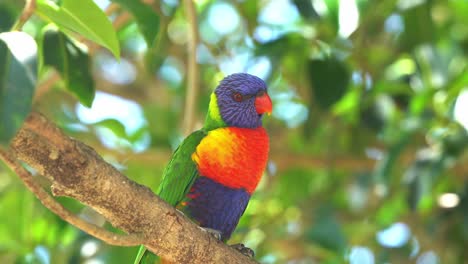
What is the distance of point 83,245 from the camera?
12.2 feet

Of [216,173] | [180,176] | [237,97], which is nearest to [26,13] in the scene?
[180,176]

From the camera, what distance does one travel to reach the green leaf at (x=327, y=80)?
3.79 metres

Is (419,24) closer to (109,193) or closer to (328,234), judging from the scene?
(328,234)

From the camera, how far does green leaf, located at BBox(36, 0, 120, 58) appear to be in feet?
7.30

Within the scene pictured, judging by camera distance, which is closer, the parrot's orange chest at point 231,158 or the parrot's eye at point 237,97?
the parrot's orange chest at point 231,158

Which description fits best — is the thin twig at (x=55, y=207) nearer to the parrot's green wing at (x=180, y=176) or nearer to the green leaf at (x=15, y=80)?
the green leaf at (x=15, y=80)

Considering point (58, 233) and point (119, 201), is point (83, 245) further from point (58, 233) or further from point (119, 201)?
point (119, 201)

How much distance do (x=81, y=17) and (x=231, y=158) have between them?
3.61 feet

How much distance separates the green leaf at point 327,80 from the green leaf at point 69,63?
1.50m

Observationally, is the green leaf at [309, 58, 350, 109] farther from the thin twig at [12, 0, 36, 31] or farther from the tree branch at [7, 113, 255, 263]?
the thin twig at [12, 0, 36, 31]

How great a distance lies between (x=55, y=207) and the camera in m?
2.00

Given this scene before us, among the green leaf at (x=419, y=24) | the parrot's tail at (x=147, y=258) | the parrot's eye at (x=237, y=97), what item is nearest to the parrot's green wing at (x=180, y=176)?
the parrot's tail at (x=147, y=258)

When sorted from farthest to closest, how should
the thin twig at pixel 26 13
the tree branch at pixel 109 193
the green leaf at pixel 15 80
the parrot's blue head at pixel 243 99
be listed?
the parrot's blue head at pixel 243 99 < the thin twig at pixel 26 13 < the tree branch at pixel 109 193 < the green leaf at pixel 15 80

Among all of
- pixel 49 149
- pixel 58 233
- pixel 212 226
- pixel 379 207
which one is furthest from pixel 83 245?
pixel 379 207
